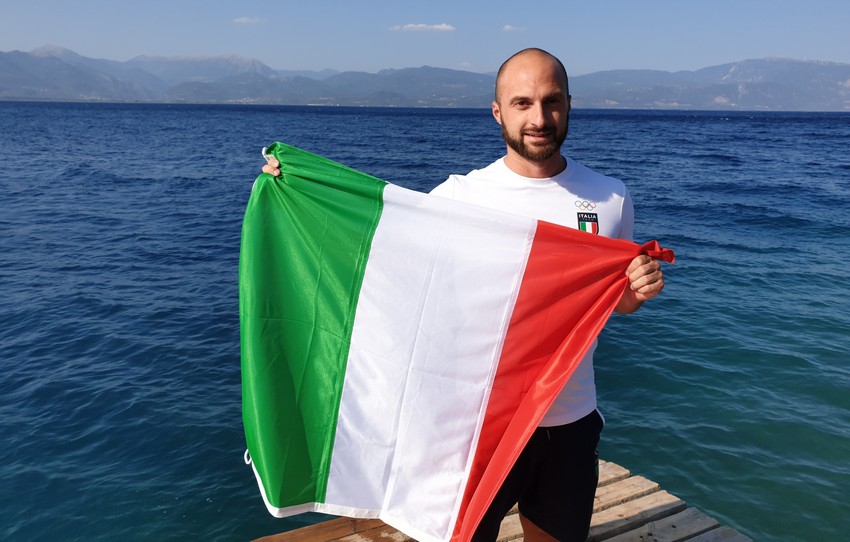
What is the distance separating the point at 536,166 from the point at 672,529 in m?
3.69

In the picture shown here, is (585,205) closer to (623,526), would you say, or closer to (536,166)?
(536,166)

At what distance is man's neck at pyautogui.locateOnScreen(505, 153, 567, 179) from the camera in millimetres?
3340

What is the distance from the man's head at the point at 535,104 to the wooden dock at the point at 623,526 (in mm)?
3332

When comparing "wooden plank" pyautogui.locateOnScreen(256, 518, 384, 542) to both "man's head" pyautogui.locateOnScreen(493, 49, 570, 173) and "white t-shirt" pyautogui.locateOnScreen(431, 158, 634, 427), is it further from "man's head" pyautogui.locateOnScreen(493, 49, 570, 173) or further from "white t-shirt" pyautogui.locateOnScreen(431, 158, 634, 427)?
"man's head" pyautogui.locateOnScreen(493, 49, 570, 173)

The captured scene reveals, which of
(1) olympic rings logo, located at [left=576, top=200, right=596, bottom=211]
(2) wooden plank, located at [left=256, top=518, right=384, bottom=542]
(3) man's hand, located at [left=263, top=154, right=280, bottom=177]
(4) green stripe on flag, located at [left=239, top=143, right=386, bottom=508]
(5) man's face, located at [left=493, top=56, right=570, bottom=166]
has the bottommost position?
(2) wooden plank, located at [left=256, top=518, right=384, bottom=542]

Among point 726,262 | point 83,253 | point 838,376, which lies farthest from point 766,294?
point 83,253

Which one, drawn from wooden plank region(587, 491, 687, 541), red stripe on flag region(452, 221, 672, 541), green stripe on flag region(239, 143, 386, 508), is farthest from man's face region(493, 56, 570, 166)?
wooden plank region(587, 491, 687, 541)

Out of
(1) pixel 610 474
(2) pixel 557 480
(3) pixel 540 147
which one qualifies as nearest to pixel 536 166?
(3) pixel 540 147

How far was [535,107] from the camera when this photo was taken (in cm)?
318

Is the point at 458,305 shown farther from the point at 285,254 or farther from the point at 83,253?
the point at 83,253

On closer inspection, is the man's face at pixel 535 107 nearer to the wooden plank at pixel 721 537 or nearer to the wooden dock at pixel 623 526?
the wooden dock at pixel 623 526

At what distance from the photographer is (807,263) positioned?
1814 cm

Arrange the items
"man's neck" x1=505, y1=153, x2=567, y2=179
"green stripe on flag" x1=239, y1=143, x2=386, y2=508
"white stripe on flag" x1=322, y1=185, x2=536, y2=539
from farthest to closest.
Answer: "green stripe on flag" x1=239, y1=143, x2=386, y2=508, "white stripe on flag" x1=322, y1=185, x2=536, y2=539, "man's neck" x1=505, y1=153, x2=567, y2=179

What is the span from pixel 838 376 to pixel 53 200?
30882 mm
